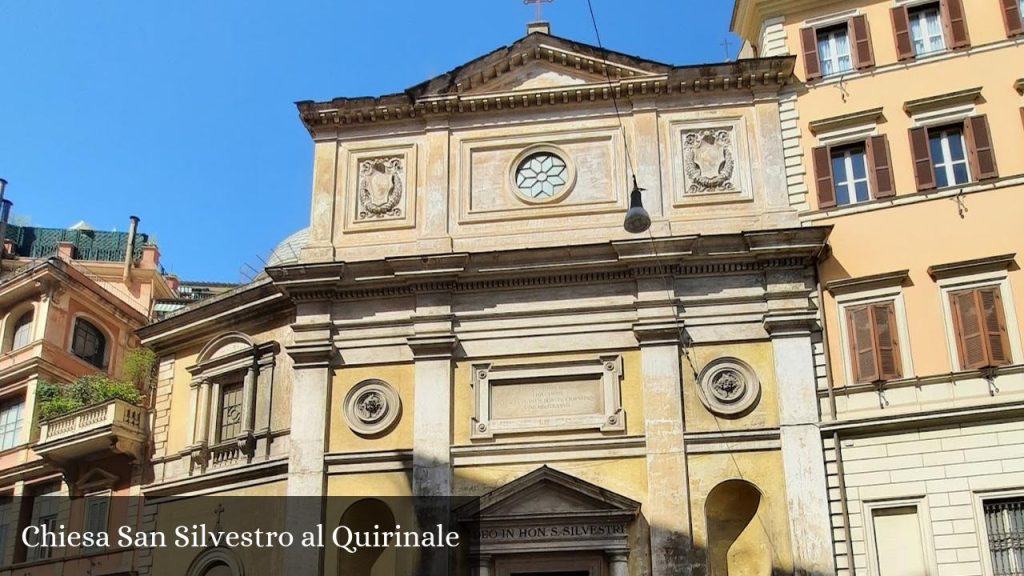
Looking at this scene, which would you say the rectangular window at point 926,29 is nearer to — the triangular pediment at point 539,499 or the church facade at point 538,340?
the church facade at point 538,340

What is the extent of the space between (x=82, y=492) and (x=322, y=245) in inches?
338

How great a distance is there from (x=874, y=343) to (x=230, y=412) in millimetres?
12002

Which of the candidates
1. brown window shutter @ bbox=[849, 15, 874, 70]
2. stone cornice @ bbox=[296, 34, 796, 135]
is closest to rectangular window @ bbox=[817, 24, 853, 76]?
brown window shutter @ bbox=[849, 15, 874, 70]

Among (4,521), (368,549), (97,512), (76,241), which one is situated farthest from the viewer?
(76,241)

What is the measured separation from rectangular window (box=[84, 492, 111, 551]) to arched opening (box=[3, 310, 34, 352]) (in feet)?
22.9

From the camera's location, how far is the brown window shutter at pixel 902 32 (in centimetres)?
1800

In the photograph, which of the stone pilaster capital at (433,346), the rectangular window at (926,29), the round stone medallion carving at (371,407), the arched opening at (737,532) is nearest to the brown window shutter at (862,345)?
the arched opening at (737,532)

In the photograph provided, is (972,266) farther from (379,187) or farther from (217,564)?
(217,564)

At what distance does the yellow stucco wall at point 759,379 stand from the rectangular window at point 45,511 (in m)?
15.0


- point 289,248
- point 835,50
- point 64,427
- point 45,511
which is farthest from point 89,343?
point 835,50

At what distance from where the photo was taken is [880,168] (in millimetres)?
17406

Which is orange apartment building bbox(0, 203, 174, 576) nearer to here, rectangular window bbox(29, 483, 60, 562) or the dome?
rectangular window bbox(29, 483, 60, 562)

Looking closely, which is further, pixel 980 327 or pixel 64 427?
pixel 64 427

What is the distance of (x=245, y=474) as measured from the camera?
18609mm
